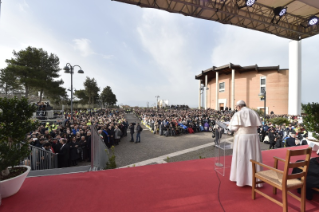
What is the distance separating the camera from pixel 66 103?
3712 centimetres

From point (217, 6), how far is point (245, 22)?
3.49 m

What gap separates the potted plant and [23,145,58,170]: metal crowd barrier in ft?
7.62

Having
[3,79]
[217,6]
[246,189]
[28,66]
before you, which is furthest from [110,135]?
[3,79]

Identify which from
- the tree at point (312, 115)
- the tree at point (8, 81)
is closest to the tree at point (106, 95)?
the tree at point (8, 81)

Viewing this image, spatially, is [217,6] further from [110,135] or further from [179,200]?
[110,135]

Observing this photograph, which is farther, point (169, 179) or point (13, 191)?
point (169, 179)

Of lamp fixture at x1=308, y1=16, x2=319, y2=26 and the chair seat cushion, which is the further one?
lamp fixture at x1=308, y1=16, x2=319, y2=26

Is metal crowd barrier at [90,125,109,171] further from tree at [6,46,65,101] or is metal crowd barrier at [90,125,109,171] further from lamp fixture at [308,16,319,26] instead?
tree at [6,46,65,101]

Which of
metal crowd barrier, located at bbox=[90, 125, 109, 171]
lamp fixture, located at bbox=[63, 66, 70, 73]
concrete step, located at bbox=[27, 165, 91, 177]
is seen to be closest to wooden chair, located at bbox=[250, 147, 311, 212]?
metal crowd barrier, located at bbox=[90, 125, 109, 171]

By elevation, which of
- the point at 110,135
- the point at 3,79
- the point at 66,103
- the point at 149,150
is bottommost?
the point at 149,150

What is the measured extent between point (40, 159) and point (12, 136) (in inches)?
126

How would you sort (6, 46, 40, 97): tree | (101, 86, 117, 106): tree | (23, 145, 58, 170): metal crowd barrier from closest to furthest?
1. (23, 145, 58, 170): metal crowd barrier
2. (6, 46, 40, 97): tree
3. (101, 86, 117, 106): tree

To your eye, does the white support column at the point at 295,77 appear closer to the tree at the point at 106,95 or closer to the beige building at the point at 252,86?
the beige building at the point at 252,86

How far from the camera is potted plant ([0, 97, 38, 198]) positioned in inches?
95.7
